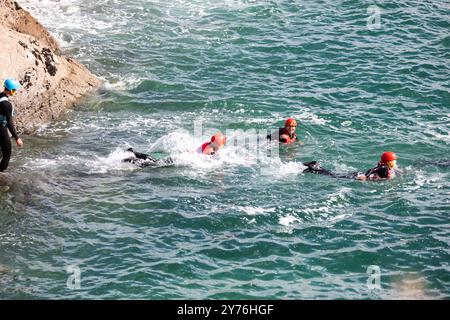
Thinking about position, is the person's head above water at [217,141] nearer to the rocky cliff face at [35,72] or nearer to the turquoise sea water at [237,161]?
the turquoise sea water at [237,161]

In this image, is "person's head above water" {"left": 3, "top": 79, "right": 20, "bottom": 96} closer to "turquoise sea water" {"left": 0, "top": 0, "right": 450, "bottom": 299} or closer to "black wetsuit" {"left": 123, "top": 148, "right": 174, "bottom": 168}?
"turquoise sea water" {"left": 0, "top": 0, "right": 450, "bottom": 299}

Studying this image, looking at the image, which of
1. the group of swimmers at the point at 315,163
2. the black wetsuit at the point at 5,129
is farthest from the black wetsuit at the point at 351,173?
the black wetsuit at the point at 5,129

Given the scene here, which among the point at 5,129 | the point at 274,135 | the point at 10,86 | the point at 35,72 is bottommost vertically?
the point at 5,129

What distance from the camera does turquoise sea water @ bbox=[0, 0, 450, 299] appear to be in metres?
17.4

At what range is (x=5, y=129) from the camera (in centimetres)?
2067

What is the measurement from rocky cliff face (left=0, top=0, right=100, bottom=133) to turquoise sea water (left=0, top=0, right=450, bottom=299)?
692mm

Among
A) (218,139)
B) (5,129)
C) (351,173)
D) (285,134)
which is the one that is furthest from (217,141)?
(5,129)

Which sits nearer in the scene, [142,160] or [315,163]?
[142,160]

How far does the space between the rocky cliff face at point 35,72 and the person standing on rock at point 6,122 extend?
2744 millimetres

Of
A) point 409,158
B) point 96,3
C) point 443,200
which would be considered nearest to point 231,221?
point 443,200

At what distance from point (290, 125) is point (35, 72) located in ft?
29.0

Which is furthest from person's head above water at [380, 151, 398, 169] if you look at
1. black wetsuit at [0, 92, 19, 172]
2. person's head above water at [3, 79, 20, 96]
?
person's head above water at [3, 79, 20, 96]

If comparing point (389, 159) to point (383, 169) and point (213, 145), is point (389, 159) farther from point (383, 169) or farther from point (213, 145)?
point (213, 145)

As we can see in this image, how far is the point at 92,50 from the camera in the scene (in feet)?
105
